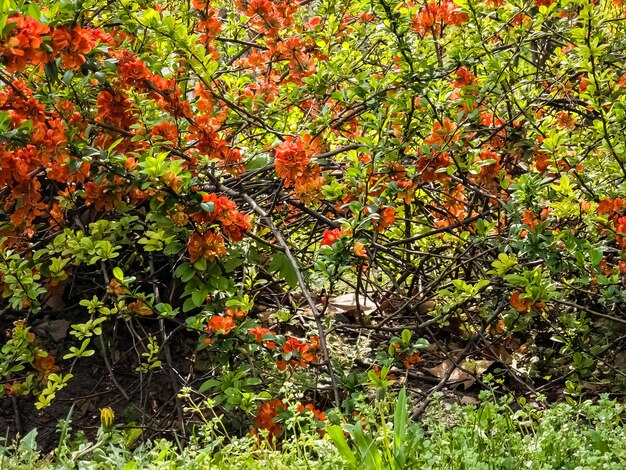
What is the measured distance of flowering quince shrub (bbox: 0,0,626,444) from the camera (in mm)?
2451

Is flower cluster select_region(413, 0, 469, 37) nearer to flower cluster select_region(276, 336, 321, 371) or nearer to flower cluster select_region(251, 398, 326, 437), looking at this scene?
flower cluster select_region(276, 336, 321, 371)

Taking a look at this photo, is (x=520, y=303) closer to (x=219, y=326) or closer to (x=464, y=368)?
(x=464, y=368)

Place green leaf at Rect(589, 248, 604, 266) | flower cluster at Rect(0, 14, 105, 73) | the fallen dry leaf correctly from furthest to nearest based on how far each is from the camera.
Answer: the fallen dry leaf
green leaf at Rect(589, 248, 604, 266)
flower cluster at Rect(0, 14, 105, 73)

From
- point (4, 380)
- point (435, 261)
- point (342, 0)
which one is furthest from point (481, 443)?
point (342, 0)

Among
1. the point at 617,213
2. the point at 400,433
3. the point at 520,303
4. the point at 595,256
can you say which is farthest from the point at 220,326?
the point at 617,213

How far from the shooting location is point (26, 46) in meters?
1.84

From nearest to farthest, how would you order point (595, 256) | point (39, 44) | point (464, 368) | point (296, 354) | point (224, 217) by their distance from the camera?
1. point (39, 44)
2. point (595, 256)
3. point (224, 217)
4. point (296, 354)
5. point (464, 368)

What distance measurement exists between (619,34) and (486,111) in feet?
1.85

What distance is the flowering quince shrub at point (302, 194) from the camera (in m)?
2.45

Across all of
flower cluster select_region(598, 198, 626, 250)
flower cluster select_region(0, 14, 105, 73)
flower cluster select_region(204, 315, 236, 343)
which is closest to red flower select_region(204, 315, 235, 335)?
flower cluster select_region(204, 315, 236, 343)

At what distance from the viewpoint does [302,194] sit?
8.55 feet

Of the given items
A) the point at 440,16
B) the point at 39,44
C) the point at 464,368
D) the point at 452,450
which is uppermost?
the point at 39,44

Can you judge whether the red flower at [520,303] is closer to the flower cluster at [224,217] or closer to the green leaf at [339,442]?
the green leaf at [339,442]

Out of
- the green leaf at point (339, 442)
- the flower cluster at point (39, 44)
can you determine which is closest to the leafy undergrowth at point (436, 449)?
the green leaf at point (339, 442)
